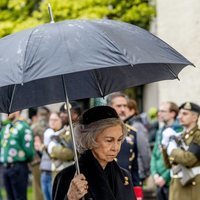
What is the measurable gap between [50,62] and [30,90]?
1.03 meters

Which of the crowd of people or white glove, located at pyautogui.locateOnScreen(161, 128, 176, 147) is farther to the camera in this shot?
white glove, located at pyautogui.locateOnScreen(161, 128, 176, 147)

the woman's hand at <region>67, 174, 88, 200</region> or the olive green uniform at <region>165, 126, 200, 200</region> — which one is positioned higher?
the woman's hand at <region>67, 174, 88, 200</region>

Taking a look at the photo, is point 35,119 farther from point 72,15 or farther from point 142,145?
point 142,145

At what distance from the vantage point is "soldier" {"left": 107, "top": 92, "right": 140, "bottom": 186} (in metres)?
8.33

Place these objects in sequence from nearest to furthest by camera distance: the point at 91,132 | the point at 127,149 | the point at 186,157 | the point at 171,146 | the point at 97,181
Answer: the point at 97,181 < the point at 91,132 < the point at 186,157 < the point at 127,149 < the point at 171,146

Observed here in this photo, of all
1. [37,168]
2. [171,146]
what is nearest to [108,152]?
[171,146]

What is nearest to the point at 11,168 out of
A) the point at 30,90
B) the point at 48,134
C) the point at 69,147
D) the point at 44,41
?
the point at 48,134

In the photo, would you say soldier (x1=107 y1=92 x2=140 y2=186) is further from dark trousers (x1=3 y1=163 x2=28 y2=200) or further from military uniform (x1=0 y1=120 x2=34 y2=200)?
dark trousers (x1=3 y1=163 x2=28 y2=200)

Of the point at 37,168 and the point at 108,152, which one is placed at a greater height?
the point at 108,152

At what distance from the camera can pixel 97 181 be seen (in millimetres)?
4930

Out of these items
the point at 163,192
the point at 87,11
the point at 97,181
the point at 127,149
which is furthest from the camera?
the point at 87,11

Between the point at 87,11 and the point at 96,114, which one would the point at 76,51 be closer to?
the point at 96,114

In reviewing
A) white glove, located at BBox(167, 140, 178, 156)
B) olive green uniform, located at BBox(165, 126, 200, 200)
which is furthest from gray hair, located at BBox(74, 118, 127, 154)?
white glove, located at BBox(167, 140, 178, 156)

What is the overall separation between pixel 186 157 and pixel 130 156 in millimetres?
615
